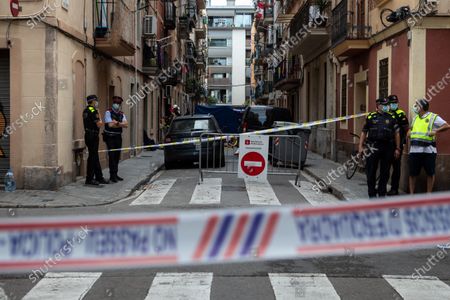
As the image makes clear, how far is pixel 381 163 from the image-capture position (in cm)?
1036

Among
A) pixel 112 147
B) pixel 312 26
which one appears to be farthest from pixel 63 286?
pixel 312 26

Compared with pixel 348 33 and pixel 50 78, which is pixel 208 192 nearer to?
pixel 50 78

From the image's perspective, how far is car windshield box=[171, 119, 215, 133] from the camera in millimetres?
17391

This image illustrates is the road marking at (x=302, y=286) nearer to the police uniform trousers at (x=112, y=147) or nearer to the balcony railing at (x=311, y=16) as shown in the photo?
the police uniform trousers at (x=112, y=147)

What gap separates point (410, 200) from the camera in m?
3.83

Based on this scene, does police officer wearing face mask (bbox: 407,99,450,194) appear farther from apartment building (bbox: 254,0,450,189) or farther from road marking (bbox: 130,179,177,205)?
road marking (bbox: 130,179,177,205)

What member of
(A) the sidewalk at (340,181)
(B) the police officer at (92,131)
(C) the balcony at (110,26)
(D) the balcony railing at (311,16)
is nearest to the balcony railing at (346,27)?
(D) the balcony railing at (311,16)

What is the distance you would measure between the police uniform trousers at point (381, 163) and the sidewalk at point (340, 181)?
3.70ft

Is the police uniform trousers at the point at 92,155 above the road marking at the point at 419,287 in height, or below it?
above

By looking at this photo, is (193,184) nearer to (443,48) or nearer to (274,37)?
(443,48)

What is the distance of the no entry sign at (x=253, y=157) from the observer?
13.1 m

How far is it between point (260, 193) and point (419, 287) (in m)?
6.70

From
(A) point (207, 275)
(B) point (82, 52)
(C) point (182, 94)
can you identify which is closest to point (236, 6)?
(C) point (182, 94)

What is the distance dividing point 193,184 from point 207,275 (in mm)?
7759
